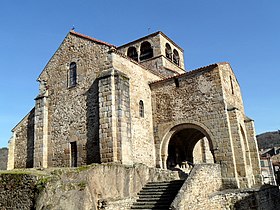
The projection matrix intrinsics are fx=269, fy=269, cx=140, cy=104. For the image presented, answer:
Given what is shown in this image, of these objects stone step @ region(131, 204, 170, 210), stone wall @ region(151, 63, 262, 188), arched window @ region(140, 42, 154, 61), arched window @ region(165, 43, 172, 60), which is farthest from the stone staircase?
arched window @ region(165, 43, 172, 60)

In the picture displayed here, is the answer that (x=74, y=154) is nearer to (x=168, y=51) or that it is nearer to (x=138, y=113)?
(x=138, y=113)

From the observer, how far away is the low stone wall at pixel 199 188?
9.43 m

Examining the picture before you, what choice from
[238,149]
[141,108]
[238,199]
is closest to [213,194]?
[238,199]

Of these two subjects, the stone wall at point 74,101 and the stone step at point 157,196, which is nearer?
the stone step at point 157,196

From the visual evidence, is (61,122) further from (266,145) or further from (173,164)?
(266,145)

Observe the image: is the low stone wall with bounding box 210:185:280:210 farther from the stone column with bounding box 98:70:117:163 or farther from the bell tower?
the bell tower

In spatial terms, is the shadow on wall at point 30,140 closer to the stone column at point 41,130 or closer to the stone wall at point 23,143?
the stone wall at point 23,143

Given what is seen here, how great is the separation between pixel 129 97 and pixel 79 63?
152 inches

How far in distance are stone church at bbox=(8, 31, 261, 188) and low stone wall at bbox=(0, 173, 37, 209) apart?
501 centimetres

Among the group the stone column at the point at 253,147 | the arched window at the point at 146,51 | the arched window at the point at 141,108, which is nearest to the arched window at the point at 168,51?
the arched window at the point at 146,51

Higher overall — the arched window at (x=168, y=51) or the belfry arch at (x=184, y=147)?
the arched window at (x=168, y=51)

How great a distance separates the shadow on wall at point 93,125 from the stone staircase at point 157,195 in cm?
324

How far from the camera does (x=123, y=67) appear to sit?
48.2 ft

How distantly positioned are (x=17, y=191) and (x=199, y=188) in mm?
6639
